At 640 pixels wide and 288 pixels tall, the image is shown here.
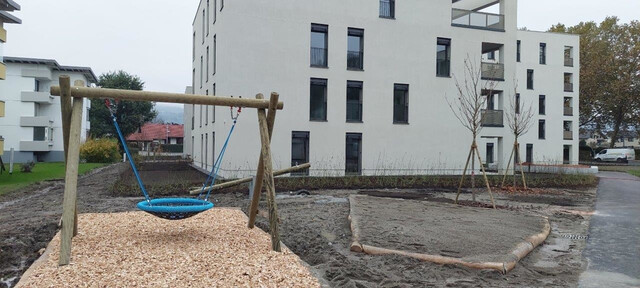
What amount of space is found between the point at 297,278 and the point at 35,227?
4.83 m

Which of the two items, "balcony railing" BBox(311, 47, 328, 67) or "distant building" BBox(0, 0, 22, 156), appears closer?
"distant building" BBox(0, 0, 22, 156)

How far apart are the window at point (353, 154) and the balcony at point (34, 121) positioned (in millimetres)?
29130

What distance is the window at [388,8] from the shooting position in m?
22.2

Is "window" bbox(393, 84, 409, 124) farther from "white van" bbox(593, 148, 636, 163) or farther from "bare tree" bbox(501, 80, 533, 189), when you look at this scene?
"white van" bbox(593, 148, 636, 163)

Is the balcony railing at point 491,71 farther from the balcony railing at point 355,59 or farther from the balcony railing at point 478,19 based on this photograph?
the balcony railing at point 355,59

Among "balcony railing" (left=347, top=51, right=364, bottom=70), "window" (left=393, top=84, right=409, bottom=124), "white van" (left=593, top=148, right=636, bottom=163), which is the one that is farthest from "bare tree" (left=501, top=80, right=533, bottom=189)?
"white van" (left=593, top=148, right=636, bottom=163)

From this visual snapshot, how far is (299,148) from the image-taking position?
2056 cm

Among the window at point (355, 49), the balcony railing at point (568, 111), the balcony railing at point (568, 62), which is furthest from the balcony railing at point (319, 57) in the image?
the balcony railing at point (568, 111)

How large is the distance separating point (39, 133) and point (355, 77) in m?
30.4

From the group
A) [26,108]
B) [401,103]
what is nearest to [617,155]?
[401,103]

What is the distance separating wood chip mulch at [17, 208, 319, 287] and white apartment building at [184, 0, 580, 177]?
12621 mm

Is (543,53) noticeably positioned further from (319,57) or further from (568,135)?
(319,57)

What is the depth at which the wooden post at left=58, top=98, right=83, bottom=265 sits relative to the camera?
16.2ft

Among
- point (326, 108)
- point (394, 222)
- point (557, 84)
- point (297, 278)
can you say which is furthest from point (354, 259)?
point (557, 84)
